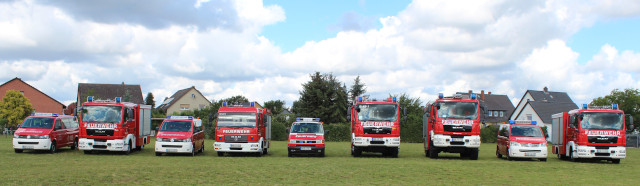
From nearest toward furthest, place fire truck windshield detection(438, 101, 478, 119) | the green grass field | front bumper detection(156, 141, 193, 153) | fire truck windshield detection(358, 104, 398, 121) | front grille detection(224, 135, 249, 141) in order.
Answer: the green grass field → fire truck windshield detection(438, 101, 478, 119) → front bumper detection(156, 141, 193, 153) → front grille detection(224, 135, 249, 141) → fire truck windshield detection(358, 104, 398, 121)

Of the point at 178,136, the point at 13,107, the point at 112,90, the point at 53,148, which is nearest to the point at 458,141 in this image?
the point at 178,136

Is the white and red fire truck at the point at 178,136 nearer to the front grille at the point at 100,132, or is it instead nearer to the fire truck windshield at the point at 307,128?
the front grille at the point at 100,132

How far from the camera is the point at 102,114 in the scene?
22.8 m

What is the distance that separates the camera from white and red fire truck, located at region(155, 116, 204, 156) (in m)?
22.3

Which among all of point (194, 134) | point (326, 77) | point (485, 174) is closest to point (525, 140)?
point (485, 174)

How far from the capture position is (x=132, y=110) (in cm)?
2383

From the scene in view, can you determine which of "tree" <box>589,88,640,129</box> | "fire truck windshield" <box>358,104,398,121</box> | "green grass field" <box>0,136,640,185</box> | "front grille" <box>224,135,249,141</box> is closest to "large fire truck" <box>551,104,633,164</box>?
"green grass field" <box>0,136,640,185</box>

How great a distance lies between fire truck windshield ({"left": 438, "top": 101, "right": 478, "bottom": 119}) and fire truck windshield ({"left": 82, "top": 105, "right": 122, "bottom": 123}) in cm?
1368

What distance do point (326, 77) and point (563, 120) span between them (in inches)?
1480

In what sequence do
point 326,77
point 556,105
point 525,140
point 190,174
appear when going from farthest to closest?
point 556,105
point 326,77
point 525,140
point 190,174

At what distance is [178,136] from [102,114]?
11.4 ft

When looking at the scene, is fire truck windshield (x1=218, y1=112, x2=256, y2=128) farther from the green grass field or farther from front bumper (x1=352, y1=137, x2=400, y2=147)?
the green grass field

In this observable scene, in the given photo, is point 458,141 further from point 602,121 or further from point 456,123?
point 602,121

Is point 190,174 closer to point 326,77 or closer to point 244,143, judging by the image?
point 244,143
